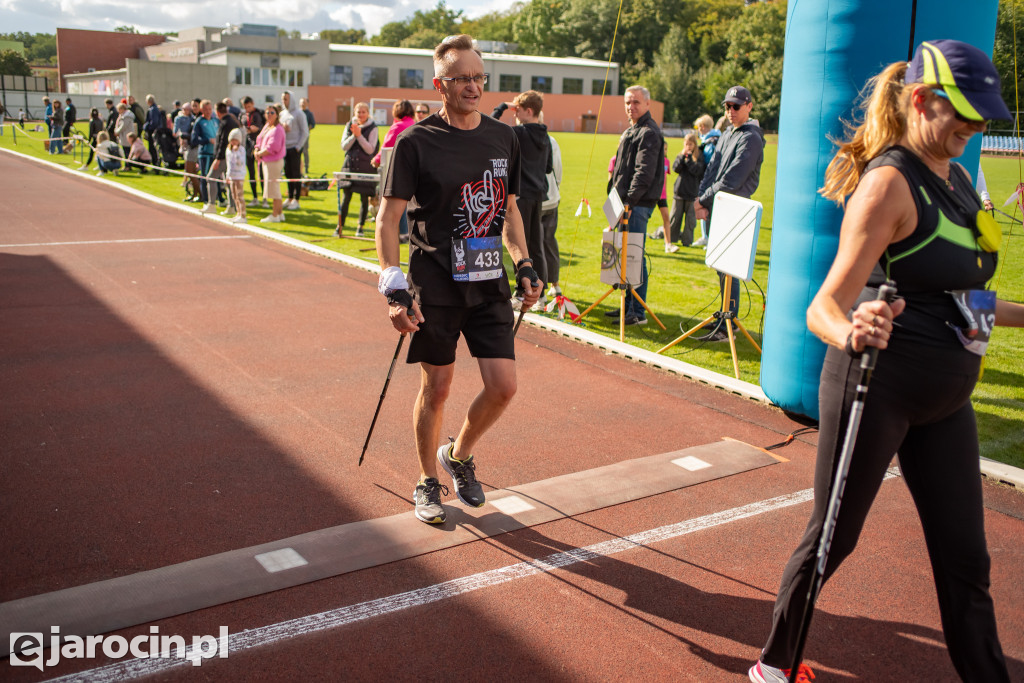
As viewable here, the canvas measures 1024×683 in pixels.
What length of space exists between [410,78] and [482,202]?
92.8 metres

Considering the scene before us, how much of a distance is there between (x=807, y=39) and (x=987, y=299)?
3310 millimetres

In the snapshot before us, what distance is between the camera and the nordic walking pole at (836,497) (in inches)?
101

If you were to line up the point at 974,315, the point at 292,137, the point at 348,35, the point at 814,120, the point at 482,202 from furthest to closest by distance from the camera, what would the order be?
1. the point at 348,35
2. the point at 292,137
3. the point at 814,120
4. the point at 482,202
5. the point at 974,315

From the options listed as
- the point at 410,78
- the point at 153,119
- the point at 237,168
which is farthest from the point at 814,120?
the point at 410,78

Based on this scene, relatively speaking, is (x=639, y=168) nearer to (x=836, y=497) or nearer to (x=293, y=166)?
(x=836, y=497)

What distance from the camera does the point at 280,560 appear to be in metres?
3.89

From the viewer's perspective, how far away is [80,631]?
10.8ft

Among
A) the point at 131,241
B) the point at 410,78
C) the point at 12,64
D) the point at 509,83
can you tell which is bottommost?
the point at 131,241

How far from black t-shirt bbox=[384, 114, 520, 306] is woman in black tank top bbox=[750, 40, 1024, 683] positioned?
1715mm

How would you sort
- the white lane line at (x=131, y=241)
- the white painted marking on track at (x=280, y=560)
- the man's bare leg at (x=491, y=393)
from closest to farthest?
the white painted marking on track at (x=280, y=560) < the man's bare leg at (x=491, y=393) < the white lane line at (x=131, y=241)

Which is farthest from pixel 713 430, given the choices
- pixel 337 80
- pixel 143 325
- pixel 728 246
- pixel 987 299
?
pixel 337 80

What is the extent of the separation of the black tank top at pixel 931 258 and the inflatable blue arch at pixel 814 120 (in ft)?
8.40

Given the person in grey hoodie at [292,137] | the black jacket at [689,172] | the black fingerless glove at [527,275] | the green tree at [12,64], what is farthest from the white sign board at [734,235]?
the green tree at [12,64]

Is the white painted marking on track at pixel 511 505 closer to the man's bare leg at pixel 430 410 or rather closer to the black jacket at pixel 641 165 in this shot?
the man's bare leg at pixel 430 410
